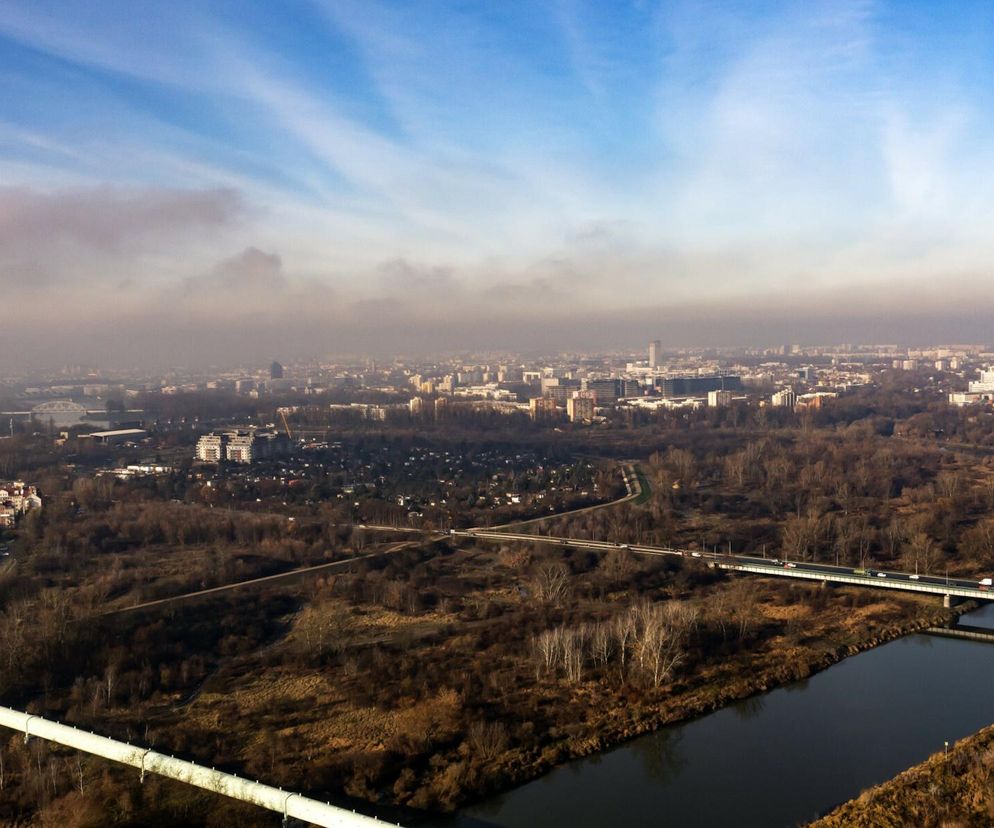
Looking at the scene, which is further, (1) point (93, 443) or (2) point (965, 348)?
(2) point (965, 348)

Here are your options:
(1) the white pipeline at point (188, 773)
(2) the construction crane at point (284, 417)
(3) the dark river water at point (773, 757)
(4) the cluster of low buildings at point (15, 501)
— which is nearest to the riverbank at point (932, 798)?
(3) the dark river water at point (773, 757)

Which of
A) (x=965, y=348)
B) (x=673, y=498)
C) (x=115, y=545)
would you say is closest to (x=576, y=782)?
(x=115, y=545)

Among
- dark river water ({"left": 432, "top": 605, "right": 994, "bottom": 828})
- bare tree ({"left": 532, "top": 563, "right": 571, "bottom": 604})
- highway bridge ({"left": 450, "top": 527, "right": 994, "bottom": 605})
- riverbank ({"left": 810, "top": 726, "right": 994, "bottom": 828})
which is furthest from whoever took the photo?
highway bridge ({"left": 450, "top": 527, "right": 994, "bottom": 605})

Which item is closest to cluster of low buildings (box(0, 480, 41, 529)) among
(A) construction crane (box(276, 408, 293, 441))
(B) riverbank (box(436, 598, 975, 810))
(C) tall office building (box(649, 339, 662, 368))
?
(A) construction crane (box(276, 408, 293, 441))

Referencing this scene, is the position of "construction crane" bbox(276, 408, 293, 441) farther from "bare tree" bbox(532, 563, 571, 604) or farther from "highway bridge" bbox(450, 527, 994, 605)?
"bare tree" bbox(532, 563, 571, 604)

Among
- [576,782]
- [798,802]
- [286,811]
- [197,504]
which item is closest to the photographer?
[286,811]

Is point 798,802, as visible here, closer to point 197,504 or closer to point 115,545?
point 115,545
